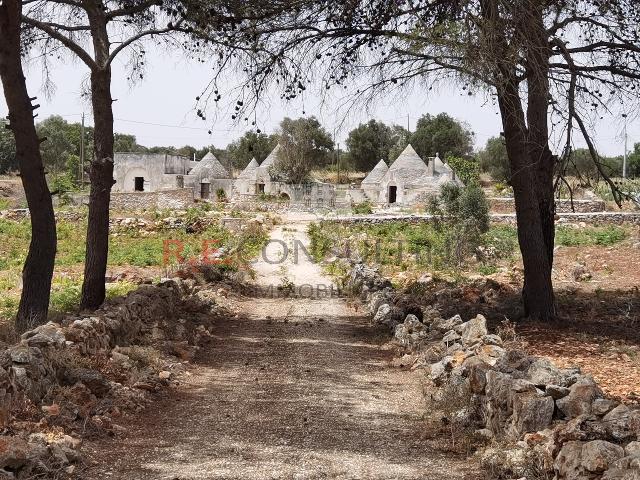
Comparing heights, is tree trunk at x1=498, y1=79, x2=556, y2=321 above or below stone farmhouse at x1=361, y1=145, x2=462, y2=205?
below

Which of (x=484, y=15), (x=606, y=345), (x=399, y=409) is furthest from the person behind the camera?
(x=606, y=345)

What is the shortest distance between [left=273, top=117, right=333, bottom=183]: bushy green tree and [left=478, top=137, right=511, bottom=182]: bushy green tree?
16.3 meters

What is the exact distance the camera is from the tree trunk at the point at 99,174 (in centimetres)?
1186

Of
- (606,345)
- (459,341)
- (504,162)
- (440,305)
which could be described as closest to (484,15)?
(459,341)

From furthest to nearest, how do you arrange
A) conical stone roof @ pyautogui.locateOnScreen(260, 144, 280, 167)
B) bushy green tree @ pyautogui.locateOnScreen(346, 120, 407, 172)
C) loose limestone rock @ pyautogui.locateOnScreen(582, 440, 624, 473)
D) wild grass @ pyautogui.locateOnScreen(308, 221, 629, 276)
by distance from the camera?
bushy green tree @ pyautogui.locateOnScreen(346, 120, 407, 172)
conical stone roof @ pyautogui.locateOnScreen(260, 144, 280, 167)
wild grass @ pyautogui.locateOnScreen(308, 221, 629, 276)
loose limestone rock @ pyautogui.locateOnScreen(582, 440, 624, 473)

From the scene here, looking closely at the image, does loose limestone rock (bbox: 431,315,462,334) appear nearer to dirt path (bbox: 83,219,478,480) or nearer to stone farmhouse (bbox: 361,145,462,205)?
dirt path (bbox: 83,219,478,480)

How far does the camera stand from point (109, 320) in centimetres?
895

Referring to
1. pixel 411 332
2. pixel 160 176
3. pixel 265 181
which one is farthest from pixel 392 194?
pixel 411 332

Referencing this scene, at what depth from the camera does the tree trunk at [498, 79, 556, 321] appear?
11.2 meters

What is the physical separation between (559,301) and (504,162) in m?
60.7

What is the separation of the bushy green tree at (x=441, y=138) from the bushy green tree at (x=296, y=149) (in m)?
16.0

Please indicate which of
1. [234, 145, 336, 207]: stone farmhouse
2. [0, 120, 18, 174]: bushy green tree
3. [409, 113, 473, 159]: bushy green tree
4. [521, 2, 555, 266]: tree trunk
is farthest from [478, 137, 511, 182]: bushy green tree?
[521, 2, 555, 266]: tree trunk

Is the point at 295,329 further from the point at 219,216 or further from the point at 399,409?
the point at 219,216

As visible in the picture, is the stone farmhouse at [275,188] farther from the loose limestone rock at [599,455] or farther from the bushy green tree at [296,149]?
the loose limestone rock at [599,455]
